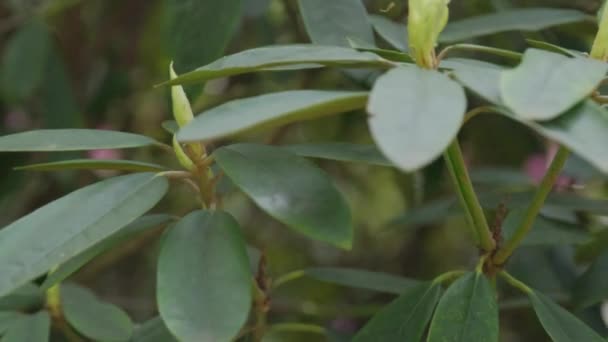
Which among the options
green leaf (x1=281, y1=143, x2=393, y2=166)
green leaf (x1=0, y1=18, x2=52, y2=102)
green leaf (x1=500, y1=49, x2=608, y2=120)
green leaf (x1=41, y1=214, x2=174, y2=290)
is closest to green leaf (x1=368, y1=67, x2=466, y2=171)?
green leaf (x1=500, y1=49, x2=608, y2=120)

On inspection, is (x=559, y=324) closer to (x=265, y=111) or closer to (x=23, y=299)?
(x=265, y=111)

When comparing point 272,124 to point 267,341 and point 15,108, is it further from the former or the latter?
point 15,108

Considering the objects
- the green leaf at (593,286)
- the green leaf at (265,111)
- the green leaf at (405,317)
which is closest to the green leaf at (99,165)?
the green leaf at (265,111)

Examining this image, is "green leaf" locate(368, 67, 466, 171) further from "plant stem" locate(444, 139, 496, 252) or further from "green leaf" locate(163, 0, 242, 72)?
"green leaf" locate(163, 0, 242, 72)

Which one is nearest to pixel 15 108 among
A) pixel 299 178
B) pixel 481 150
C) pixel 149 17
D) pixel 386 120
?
pixel 149 17

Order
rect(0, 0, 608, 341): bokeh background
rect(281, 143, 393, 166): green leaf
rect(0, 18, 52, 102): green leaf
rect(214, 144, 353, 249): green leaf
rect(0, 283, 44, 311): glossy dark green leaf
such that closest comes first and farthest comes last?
1. rect(214, 144, 353, 249): green leaf
2. rect(281, 143, 393, 166): green leaf
3. rect(0, 283, 44, 311): glossy dark green leaf
4. rect(0, 0, 608, 341): bokeh background
5. rect(0, 18, 52, 102): green leaf

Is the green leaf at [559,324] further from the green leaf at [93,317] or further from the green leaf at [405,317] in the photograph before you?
the green leaf at [93,317]
